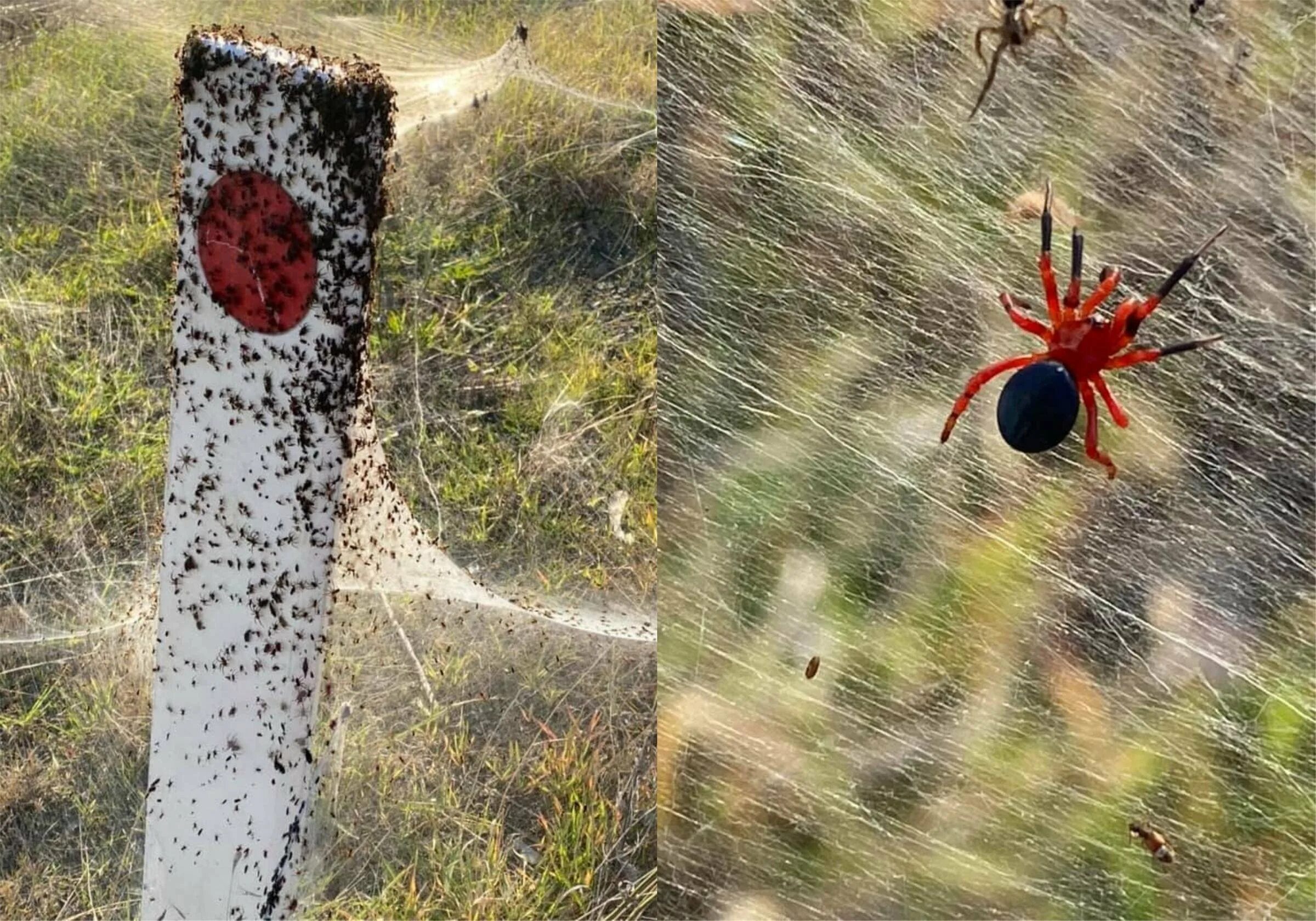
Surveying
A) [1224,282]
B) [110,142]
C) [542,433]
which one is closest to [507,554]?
[542,433]

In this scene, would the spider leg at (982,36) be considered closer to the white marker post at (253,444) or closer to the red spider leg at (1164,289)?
the red spider leg at (1164,289)

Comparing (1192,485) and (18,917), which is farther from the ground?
(1192,485)

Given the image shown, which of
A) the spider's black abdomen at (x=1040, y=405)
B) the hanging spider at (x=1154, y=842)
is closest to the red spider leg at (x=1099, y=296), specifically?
the spider's black abdomen at (x=1040, y=405)

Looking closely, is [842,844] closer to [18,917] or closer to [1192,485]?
[1192,485]

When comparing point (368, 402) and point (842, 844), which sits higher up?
point (368, 402)

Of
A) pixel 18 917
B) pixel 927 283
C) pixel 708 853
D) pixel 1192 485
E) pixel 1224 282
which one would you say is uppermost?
pixel 1224 282

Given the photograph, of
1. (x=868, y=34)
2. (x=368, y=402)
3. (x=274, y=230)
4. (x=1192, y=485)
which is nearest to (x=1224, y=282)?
(x=1192, y=485)

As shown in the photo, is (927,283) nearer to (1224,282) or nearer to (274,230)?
(1224,282)
